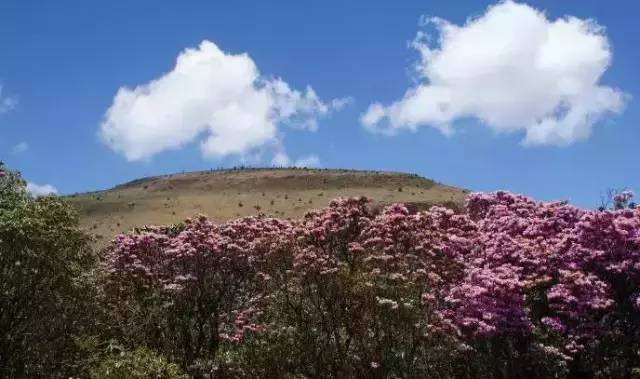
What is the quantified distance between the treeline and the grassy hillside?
42065mm

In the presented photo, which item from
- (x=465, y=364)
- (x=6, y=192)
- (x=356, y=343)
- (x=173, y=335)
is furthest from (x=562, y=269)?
(x=6, y=192)

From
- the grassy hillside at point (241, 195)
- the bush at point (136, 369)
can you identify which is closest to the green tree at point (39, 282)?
the bush at point (136, 369)

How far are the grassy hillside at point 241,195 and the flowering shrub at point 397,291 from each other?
42032 mm

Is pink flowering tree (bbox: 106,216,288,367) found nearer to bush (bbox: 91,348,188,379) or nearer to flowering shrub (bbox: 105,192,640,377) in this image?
flowering shrub (bbox: 105,192,640,377)

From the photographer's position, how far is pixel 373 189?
265 feet

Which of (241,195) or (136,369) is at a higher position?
(241,195)

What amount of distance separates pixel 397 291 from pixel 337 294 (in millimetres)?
1956

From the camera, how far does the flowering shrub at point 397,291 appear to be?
16.1 meters

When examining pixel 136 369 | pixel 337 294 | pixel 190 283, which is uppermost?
pixel 190 283

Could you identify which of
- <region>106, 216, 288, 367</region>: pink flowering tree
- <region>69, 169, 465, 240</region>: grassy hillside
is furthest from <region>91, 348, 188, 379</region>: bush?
<region>69, 169, 465, 240</region>: grassy hillside

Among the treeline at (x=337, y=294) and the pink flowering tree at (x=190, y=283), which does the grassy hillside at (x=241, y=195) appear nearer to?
the pink flowering tree at (x=190, y=283)

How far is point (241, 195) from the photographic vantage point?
8175 centimetres

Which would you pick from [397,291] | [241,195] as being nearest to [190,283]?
[397,291]

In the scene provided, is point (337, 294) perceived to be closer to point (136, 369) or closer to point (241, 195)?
point (136, 369)
